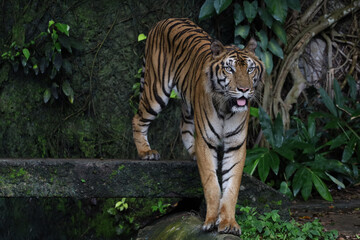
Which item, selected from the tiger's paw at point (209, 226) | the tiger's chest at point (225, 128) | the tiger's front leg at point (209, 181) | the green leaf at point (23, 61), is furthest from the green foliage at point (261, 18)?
the tiger's paw at point (209, 226)

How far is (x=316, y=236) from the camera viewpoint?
4.40m

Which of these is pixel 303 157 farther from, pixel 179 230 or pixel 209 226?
pixel 209 226

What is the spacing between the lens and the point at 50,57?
19.5 feet

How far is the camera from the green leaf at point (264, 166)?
5680 millimetres

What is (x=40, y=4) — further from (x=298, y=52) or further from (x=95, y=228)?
(x=298, y=52)

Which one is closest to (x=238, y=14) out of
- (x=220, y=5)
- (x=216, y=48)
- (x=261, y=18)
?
(x=261, y=18)

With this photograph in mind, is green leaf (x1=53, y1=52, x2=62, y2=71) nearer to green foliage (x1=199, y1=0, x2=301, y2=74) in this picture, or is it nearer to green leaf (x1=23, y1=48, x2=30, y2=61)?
green leaf (x1=23, y1=48, x2=30, y2=61)

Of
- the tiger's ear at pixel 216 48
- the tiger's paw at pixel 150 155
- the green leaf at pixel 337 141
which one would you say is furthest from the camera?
the green leaf at pixel 337 141

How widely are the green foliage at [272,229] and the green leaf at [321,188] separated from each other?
120 cm

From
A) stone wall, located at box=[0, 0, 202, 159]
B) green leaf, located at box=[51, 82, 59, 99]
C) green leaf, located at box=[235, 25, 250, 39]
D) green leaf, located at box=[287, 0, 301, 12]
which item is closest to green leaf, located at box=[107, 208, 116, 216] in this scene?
stone wall, located at box=[0, 0, 202, 159]

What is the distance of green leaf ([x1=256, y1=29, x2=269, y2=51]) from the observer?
630cm

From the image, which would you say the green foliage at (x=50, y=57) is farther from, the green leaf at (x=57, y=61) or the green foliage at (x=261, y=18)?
the green foliage at (x=261, y=18)

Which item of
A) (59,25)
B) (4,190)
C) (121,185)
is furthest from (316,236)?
(59,25)

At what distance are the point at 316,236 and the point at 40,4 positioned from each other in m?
4.13
